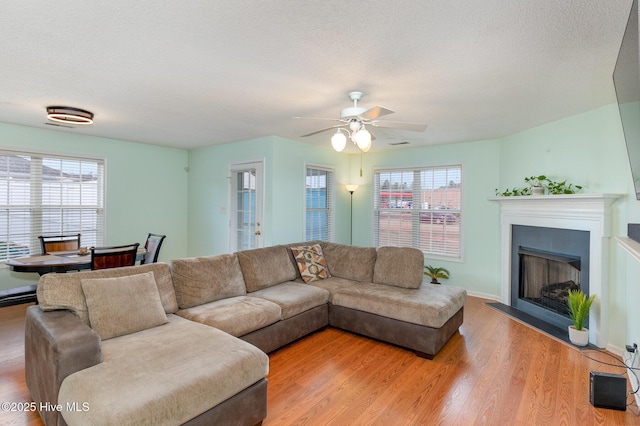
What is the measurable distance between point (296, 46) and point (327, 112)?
1457 millimetres

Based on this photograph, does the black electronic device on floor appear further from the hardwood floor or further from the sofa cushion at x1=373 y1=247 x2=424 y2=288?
the sofa cushion at x1=373 y1=247 x2=424 y2=288

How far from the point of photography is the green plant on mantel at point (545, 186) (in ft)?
12.0

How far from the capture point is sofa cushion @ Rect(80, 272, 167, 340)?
7.19 ft

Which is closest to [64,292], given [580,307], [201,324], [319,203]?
[201,324]

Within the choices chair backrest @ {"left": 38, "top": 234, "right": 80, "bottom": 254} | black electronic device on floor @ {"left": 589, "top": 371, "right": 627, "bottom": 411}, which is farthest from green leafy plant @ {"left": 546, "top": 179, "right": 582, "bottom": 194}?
chair backrest @ {"left": 38, "top": 234, "right": 80, "bottom": 254}

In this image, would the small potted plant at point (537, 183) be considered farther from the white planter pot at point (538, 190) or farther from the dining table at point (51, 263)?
the dining table at point (51, 263)

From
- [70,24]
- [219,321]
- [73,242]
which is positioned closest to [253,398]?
[219,321]

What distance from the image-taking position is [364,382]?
8.34ft

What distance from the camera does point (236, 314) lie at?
2748mm

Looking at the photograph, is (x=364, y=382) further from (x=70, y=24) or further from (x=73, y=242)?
(x=73, y=242)

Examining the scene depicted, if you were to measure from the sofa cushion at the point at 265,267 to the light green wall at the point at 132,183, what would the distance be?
2.86 meters

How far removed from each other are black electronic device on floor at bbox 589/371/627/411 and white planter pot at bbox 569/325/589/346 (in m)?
1.05

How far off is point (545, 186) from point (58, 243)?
250 inches

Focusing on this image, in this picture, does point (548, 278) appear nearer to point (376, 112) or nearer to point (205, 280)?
point (376, 112)
